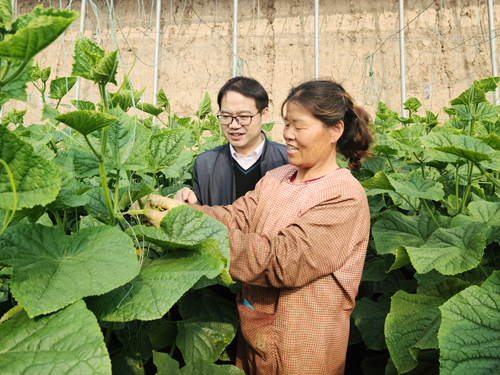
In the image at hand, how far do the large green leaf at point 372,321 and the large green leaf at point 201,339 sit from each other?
0.50m

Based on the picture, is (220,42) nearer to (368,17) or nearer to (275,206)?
(368,17)

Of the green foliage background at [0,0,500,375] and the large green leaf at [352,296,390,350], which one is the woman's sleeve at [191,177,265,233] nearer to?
the green foliage background at [0,0,500,375]

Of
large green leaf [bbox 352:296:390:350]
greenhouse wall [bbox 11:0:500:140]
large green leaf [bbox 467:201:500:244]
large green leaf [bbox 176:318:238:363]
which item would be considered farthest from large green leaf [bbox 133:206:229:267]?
greenhouse wall [bbox 11:0:500:140]

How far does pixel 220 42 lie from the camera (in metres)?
10.8

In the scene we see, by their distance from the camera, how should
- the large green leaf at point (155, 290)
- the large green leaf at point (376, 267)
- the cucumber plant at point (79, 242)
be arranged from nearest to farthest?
the cucumber plant at point (79, 242) < the large green leaf at point (155, 290) < the large green leaf at point (376, 267)

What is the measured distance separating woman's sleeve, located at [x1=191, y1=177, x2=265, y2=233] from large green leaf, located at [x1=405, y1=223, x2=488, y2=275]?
0.57m

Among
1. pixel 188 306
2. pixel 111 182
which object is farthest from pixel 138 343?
pixel 111 182

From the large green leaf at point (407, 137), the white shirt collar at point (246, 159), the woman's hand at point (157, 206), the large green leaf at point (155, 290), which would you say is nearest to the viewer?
the large green leaf at point (155, 290)

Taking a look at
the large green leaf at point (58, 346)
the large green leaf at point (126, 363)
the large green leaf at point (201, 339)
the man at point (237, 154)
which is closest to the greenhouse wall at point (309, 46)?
the man at point (237, 154)

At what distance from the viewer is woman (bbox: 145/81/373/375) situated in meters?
1.15

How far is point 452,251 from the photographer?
115 centimetres

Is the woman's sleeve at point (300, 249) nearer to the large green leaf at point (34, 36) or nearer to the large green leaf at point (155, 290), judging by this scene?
the large green leaf at point (155, 290)

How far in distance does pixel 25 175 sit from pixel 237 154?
1585mm

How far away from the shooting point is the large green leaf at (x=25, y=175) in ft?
1.99
